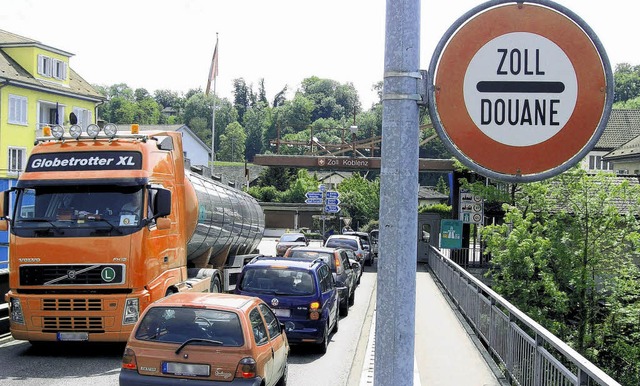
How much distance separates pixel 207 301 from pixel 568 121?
7.16 m

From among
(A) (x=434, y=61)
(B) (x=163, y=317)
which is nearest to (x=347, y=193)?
(B) (x=163, y=317)

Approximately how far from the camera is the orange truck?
1204 centimetres

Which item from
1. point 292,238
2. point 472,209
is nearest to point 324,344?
point 472,209

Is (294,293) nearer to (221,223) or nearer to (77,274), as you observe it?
(77,274)

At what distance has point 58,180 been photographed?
1255 centimetres

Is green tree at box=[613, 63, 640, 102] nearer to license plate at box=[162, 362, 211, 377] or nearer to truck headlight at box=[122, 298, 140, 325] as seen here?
truck headlight at box=[122, 298, 140, 325]

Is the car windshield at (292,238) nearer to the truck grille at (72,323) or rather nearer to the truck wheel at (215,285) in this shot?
the truck wheel at (215,285)

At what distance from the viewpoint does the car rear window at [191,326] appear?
8.65m

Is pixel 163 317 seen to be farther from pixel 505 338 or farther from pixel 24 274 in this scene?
pixel 505 338

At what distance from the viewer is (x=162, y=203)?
40.5 feet

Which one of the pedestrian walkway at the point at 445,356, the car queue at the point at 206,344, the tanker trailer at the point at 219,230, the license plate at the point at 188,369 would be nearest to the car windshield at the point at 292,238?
the tanker trailer at the point at 219,230

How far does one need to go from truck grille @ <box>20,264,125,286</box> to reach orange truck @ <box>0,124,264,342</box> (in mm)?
17

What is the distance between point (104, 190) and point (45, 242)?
1317 mm

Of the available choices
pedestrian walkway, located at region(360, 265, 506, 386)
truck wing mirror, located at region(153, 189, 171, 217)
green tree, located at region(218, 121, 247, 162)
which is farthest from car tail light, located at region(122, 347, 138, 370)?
green tree, located at region(218, 121, 247, 162)
